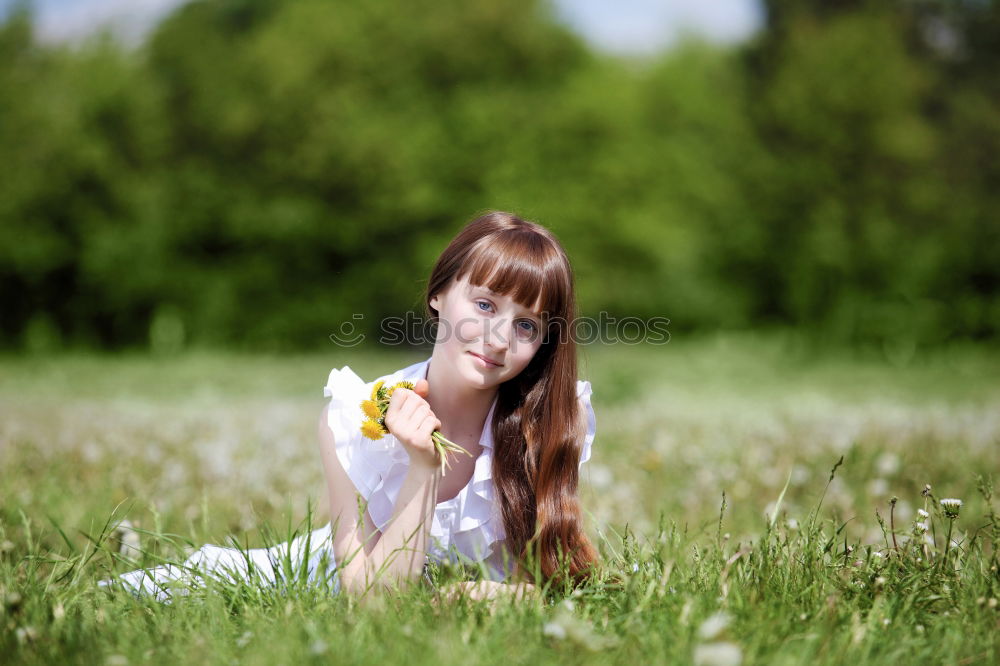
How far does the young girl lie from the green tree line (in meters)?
14.2

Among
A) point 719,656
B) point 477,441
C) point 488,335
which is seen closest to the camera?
point 719,656

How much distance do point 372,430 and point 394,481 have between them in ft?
1.30

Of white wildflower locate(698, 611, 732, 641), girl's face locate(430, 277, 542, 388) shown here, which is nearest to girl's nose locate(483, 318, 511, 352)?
girl's face locate(430, 277, 542, 388)

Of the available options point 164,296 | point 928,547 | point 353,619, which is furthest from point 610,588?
point 164,296

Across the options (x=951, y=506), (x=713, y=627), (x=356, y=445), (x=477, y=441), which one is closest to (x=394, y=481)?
(x=356, y=445)

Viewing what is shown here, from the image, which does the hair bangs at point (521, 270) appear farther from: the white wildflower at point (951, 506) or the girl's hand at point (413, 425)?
the white wildflower at point (951, 506)

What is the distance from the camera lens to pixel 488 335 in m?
2.57

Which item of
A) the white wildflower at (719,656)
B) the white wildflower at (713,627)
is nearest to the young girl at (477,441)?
the white wildflower at (713,627)

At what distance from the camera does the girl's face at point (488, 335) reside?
8.46 ft

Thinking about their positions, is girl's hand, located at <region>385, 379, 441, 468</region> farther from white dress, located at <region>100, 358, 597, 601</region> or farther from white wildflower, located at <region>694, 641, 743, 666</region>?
white wildflower, located at <region>694, 641, 743, 666</region>

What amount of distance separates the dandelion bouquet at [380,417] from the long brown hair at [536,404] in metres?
0.33

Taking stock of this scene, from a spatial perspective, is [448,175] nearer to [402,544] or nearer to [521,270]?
[521,270]

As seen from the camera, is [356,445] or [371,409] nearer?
[371,409]

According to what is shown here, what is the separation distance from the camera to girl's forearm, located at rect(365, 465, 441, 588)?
7.98 ft
